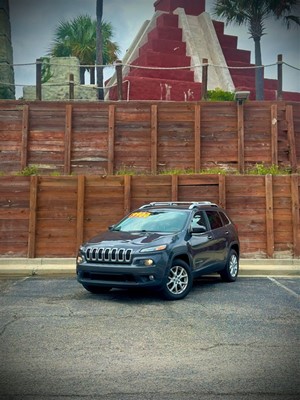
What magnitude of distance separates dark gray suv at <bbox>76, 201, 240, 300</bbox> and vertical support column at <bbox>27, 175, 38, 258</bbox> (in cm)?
463

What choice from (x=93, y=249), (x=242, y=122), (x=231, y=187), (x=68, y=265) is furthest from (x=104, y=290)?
(x=242, y=122)

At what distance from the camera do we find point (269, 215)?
13.4 m

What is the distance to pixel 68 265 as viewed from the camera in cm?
1233

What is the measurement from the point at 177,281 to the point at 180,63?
20.8 m

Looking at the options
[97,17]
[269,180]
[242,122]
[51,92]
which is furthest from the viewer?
[51,92]

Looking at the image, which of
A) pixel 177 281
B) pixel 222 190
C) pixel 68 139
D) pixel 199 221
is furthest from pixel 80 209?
pixel 177 281

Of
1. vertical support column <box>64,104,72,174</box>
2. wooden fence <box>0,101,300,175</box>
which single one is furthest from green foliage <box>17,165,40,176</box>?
vertical support column <box>64,104,72,174</box>

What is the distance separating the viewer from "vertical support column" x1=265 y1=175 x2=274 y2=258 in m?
13.3

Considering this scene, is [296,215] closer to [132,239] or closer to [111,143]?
[111,143]

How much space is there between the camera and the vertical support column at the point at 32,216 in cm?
1310

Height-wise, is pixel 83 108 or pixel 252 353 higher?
pixel 83 108

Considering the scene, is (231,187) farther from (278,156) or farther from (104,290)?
(104,290)

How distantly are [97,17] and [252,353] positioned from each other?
374 centimetres

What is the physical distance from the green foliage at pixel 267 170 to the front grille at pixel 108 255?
8459 millimetres
